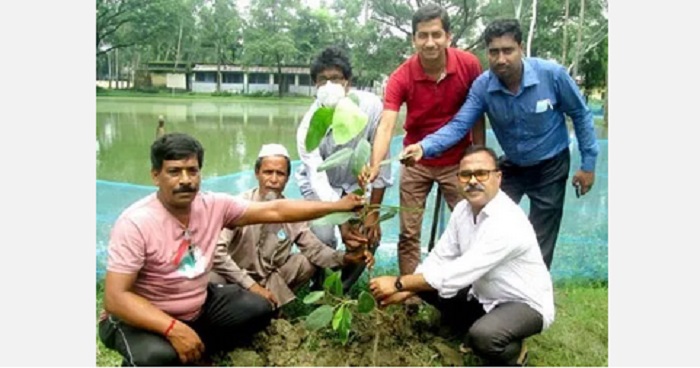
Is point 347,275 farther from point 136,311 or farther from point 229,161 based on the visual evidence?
point 229,161

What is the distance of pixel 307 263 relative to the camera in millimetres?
2877

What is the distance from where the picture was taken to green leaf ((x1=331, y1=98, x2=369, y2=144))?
2107mm

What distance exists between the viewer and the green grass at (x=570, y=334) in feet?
8.77

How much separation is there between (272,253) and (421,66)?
1140mm

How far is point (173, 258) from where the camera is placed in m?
2.16

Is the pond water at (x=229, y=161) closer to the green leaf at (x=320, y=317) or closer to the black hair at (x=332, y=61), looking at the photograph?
the black hair at (x=332, y=61)

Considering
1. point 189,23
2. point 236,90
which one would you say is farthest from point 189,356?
point 236,90

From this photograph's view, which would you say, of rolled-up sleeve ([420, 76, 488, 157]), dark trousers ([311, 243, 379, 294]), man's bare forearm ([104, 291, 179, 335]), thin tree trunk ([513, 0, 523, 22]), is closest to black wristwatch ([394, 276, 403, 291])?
dark trousers ([311, 243, 379, 294])

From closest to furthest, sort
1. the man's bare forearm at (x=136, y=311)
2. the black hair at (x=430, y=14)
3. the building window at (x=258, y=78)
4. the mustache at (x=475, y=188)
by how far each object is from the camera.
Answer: the man's bare forearm at (x=136, y=311) < the mustache at (x=475, y=188) < the black hair at (x=430, y=14) < the building window at (x=258, y=78)

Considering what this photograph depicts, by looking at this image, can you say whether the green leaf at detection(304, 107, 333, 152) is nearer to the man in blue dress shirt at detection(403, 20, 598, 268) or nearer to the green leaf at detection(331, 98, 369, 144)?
the green leaf at detection(331, 98, 369, 144)

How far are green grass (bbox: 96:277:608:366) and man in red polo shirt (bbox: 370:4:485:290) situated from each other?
1.79ft

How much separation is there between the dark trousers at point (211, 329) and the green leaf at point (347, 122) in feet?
2.62

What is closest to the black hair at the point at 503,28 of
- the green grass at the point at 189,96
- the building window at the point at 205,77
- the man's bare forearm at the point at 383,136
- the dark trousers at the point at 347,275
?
the man's bare forearm at the point at 383,136

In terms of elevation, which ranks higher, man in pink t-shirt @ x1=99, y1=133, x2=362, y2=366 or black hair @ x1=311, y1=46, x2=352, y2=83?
black hair @ x1=311, y1=46, x2=352, y2=83
